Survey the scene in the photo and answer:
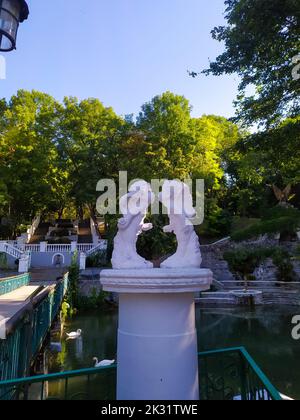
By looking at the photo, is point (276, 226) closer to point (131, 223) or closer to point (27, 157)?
point (27, 157)

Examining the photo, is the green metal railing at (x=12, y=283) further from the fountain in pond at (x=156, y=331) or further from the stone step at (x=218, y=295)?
the fountain in pond at (x=156, y=331)

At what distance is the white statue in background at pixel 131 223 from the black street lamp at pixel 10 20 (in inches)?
70.3

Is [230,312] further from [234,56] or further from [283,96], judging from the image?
[234,56]

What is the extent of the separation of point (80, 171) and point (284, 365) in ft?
59.0

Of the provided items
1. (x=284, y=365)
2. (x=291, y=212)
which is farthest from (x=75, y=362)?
(x=291, y=212)

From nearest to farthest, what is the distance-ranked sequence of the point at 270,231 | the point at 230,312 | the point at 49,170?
the point at 230,312 → the point at 270,231 → the point at 49,170

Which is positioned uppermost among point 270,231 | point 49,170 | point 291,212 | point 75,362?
point 49,170

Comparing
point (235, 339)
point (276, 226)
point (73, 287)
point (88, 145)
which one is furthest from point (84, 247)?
point (235, 339)

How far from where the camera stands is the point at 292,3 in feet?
21.9

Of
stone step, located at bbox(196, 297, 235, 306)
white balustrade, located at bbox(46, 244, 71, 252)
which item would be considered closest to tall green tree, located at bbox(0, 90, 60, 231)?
white balustrade, located at bbox(46, 244, 71, 252)

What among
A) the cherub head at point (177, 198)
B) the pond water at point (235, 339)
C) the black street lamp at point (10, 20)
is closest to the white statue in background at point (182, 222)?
the cherub head at point (177, 198)

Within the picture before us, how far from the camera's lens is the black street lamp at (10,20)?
2.79 meters

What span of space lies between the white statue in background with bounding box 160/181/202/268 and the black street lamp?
192cm
